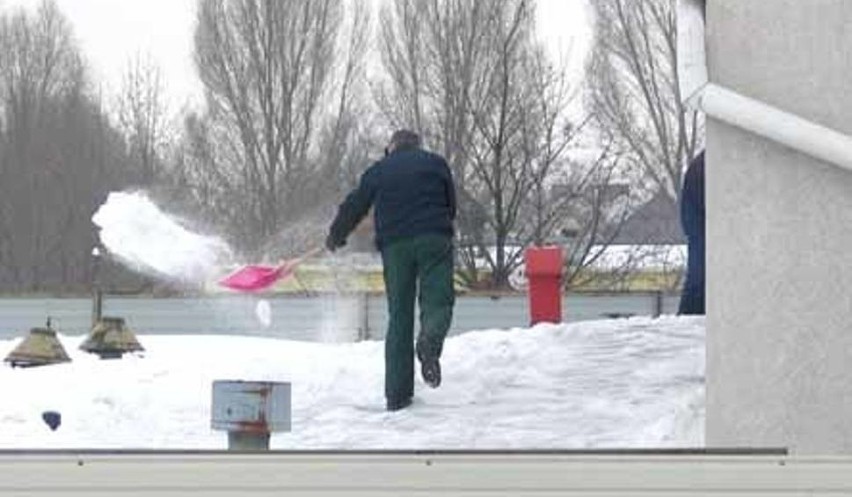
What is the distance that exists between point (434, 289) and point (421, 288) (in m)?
0.09

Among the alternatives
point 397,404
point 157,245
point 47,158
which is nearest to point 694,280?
point 397,404

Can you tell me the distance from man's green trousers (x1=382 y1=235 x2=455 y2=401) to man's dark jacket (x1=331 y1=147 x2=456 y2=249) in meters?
0.08

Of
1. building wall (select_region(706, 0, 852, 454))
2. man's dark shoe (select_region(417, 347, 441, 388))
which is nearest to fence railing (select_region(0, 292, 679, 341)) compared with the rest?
man's dark shoe (select_region(417, 347, 441, 388))

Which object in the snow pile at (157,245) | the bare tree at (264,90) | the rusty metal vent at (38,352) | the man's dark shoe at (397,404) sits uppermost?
the bare tree at (264,90)

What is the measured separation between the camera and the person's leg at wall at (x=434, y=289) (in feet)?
30.0

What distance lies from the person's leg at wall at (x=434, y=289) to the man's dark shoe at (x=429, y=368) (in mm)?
59

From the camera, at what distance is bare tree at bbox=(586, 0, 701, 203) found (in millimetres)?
40500

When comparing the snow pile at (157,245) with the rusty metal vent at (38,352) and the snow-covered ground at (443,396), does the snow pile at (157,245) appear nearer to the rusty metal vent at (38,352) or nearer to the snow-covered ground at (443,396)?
the rusty metal vent at (38,352)

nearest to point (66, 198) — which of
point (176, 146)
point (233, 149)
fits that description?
point (176, 146)

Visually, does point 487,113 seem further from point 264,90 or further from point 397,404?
point 397,404

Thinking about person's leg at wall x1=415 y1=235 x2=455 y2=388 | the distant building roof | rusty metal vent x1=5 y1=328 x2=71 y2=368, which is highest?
the distant building roof

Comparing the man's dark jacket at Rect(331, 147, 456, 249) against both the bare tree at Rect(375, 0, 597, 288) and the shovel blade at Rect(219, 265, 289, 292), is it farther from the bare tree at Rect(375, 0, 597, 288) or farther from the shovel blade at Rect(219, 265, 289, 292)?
the bare tree at Rect(375, 0, 597, 288)
